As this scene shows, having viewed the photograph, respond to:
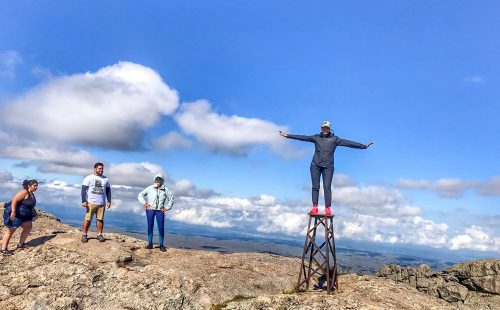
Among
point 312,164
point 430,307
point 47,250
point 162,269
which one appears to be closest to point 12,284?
point 47,250

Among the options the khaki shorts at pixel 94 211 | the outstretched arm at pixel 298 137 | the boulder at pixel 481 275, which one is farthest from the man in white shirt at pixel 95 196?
the boulder at pixel 481 275

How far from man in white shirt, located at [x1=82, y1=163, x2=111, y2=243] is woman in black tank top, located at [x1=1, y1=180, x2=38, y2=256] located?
259 cm

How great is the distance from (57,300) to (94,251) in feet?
15.9

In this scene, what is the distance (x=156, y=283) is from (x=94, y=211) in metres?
6.51

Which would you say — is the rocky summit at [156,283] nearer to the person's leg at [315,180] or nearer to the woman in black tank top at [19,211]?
the woman in black tank top at [19,211]

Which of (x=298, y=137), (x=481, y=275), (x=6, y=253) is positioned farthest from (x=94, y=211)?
(x=481, y=275)

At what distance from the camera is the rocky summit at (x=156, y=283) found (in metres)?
14.9

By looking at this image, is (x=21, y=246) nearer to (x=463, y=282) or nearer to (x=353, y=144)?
(x=353, y=144)

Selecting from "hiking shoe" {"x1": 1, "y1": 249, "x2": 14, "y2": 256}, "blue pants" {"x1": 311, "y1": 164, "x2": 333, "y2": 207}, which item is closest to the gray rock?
"blue pants" {"x1": 311, "y1": 164, "x2": 333, "y2": 207}

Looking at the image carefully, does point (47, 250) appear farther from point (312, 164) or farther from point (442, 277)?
point (442, 277)

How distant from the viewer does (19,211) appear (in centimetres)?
1862

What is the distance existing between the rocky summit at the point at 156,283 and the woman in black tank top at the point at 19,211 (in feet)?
3.85

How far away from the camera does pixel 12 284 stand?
50.9ft

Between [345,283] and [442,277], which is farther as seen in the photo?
[442,277]
